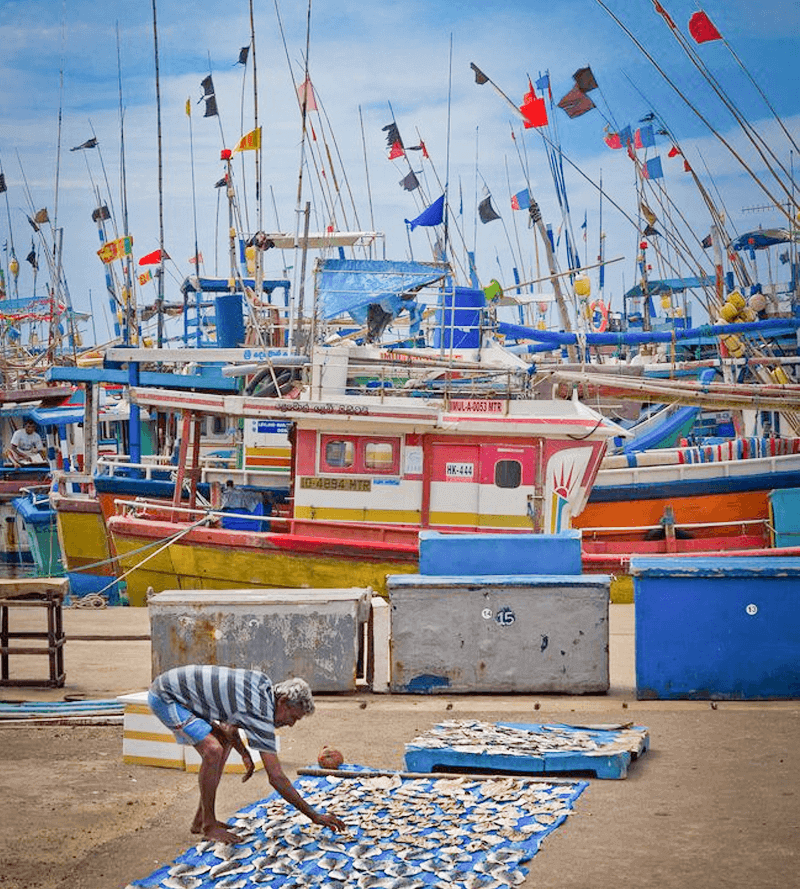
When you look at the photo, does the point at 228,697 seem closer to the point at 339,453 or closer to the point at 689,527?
the point at 339,453

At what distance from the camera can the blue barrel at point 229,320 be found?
84.6 ft

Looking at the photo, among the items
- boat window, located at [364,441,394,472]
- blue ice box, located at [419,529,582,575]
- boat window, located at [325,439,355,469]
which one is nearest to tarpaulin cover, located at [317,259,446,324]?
boat window, located at [325,439,355,469]

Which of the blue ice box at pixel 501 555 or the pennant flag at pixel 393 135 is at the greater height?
the pennant flag at pixel 393 135

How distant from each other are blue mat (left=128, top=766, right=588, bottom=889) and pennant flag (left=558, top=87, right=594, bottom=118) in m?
15.4

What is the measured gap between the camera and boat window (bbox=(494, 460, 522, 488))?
1755 centimetres

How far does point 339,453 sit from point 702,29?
714 cm

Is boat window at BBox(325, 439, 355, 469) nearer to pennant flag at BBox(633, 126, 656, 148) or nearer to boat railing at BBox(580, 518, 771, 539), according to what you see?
boat railing at BBox(580, 518, 771, 539)

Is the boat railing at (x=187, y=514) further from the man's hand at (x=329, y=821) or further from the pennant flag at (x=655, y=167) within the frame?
the pennant flag at (x=655, y=167)

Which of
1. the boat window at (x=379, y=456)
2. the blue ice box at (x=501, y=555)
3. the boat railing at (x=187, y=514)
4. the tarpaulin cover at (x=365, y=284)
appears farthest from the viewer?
the tarpaulin cover at (x=365, y=284)

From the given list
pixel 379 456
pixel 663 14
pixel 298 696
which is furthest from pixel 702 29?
pixel 298 696

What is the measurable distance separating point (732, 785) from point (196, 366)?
19839 millimetres

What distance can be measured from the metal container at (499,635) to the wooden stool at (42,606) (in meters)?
2.77

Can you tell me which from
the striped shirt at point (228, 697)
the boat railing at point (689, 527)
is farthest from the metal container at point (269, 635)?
the boat railing at point (689, 527)

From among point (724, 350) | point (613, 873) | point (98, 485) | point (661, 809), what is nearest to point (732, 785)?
point (661, 809)
